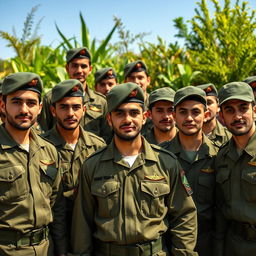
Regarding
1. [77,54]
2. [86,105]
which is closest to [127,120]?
[86,105]

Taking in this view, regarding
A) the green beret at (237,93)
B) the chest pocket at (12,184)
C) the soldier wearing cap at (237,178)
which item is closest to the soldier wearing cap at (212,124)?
the soldier wearing cap at (237,178)

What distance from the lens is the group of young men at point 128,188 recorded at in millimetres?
2584

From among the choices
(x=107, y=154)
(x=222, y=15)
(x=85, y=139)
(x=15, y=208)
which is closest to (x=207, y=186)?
(x=107, y=154)

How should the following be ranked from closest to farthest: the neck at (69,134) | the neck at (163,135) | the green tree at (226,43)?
the neck at (69,134), the neck at (163,135), the green tree at (226,43)

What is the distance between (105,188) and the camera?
8.57 feet

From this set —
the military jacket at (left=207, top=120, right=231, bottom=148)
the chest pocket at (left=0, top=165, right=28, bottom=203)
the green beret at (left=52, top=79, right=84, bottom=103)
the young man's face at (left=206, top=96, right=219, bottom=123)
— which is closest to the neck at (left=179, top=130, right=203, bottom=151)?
the military jacket at (left=207, top=120, right=231, bottom=148)

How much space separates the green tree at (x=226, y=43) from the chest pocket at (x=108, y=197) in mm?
6876

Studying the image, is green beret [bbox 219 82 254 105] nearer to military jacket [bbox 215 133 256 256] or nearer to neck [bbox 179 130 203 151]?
military jacket [bbox 215 133 256 256]

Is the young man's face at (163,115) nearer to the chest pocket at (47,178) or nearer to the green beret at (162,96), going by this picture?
the green beret at (162,96)

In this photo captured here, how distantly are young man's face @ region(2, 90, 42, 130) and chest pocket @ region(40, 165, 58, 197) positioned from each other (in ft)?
1.23

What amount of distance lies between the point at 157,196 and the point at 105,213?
42 cm

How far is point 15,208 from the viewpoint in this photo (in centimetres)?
258

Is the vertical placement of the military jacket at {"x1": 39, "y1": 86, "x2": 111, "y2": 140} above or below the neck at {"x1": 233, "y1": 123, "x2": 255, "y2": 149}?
above

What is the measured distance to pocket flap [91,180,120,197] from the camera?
2.60m
